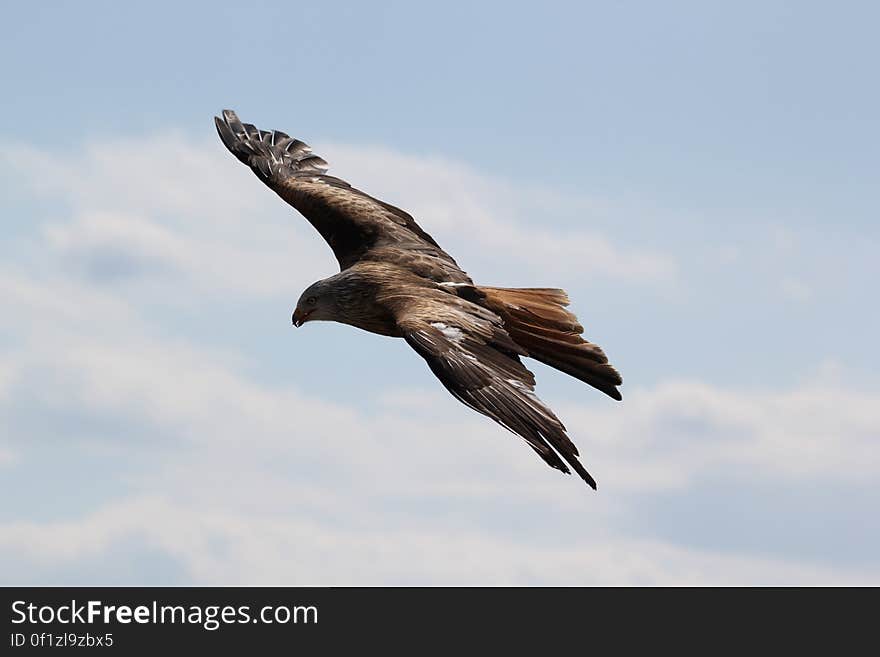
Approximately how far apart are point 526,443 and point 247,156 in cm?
917

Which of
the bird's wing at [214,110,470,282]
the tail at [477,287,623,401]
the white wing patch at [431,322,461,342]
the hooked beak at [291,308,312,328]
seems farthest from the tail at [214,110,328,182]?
the white wing patch at [431,322,461,342]

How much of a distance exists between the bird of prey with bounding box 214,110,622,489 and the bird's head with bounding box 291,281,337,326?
1 centimetres

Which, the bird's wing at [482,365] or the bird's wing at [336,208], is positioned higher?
the bird's wing at [336,208]

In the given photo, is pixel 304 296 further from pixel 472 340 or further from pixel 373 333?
pixel 472 340

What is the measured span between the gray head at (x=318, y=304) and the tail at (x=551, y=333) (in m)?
1.74

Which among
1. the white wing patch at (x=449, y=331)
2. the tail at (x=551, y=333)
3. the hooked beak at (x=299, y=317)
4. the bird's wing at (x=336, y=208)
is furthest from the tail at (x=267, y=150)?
the white wing patch at (x=449, y=331)

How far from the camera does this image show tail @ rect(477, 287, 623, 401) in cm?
1343

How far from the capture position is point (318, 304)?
14.6 metres

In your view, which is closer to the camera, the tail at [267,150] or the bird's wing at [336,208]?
the bird's wing at [336,208]

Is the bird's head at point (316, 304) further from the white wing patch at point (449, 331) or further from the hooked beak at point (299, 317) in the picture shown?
the white wing patch at point (449, 331)

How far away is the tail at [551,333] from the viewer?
13.4 metres

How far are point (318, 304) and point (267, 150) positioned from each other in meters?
4.81
